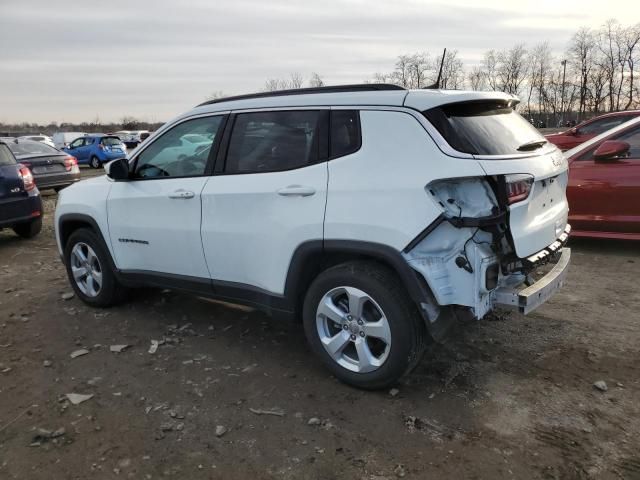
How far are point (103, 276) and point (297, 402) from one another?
249 cm

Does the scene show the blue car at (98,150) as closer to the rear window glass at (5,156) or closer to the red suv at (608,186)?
the rear window glass at (5,156)

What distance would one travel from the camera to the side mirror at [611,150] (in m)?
5.98

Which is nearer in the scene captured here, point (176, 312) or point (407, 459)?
point (407, 459)

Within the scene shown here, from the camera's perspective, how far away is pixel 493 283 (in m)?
2.95

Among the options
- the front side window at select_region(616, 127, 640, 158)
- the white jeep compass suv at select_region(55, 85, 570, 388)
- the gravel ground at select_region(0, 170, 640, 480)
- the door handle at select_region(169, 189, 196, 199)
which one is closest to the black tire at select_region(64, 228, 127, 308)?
the gravel ground at select_region(0, 170, 640, 480)

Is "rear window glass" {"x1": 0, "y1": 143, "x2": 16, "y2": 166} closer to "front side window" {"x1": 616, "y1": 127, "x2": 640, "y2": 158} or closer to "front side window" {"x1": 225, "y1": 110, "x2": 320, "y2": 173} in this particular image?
"front side window" {"x1": 225, "y1": 110, "x2": 320, "y2": 173}

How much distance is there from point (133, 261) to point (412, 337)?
2.56 metres

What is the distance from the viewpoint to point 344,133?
129 inches

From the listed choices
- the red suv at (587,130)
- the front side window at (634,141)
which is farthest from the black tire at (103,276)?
the red suv at (587,130)

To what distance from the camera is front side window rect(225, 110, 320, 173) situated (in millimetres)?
3438

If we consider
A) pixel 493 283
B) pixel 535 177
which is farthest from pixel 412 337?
pixel 535 177

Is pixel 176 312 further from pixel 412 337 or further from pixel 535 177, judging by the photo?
pixel 535 177

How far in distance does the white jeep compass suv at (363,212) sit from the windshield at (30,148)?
33.1ft

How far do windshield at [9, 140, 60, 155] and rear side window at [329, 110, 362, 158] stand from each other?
11.4m
